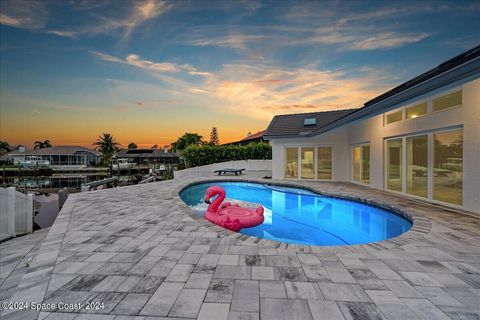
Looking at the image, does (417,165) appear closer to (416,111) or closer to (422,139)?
(422,139)

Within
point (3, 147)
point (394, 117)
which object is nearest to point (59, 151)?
point (3, 147)

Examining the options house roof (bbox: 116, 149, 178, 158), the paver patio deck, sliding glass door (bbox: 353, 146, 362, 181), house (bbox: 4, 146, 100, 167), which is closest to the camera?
the paver patio deck

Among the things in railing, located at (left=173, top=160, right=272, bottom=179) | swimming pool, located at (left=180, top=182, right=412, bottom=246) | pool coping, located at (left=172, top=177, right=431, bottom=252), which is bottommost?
swimming pool, located at (left=180, top=182, right=412, bottom=246)

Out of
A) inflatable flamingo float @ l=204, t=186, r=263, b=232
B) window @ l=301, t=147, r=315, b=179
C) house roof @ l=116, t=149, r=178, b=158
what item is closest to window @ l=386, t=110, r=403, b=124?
window @ l=301, t=147, r=315, b=179

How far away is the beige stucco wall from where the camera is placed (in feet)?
16.2

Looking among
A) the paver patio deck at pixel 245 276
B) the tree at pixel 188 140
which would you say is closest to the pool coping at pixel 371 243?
the paver patio deck at pixel 245 276

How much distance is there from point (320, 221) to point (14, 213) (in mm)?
8608

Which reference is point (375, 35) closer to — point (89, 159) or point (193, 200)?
point (193, 200)

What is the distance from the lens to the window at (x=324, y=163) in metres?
12.1

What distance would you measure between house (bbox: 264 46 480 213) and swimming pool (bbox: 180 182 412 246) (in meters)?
1.68

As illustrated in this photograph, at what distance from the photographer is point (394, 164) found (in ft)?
26.1

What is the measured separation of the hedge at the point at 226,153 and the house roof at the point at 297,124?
5.33m

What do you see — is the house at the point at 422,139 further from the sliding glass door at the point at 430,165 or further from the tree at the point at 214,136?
the tree at the point at 214,136

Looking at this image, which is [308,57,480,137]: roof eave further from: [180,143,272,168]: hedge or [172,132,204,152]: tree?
[172,132,204,152]: tree
